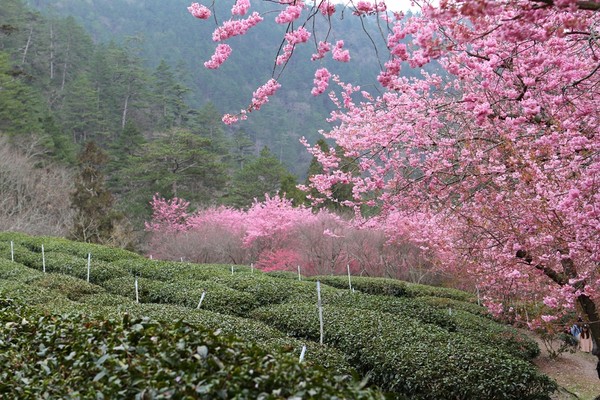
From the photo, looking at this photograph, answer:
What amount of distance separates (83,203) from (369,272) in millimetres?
12134

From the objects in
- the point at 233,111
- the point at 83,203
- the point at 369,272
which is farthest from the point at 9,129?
the point at 233,111

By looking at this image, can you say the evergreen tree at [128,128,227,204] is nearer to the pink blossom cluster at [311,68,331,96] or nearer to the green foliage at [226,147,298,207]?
the green foliage at [226,147,298,207]

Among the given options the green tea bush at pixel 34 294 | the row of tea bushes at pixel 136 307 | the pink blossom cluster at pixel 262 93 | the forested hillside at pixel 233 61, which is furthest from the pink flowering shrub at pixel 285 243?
the forested hillside at pixel 233 61

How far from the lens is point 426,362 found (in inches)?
299

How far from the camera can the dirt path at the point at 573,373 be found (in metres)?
10.5

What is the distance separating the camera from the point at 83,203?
24.9 meters

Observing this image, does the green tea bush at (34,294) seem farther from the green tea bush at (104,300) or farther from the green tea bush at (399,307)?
the green tea bush at (399,307)

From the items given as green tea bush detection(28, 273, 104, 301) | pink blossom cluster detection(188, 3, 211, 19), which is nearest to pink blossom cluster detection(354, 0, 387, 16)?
pink blossom cluster detection(188, 3, 211, 19)

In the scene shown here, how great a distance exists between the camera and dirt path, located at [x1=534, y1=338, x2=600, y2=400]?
10.5 metres

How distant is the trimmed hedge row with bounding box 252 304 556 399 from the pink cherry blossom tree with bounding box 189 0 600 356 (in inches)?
38.8

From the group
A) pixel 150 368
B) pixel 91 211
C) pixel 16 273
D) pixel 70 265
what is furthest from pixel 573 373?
pixel 91 211

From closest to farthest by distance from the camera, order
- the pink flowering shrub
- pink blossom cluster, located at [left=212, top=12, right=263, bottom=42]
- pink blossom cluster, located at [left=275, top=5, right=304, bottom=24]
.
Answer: pink blossom cluster, located at [left=275, top=5, right=304, bottom=24], pink blossom cluster, located at [left=212, top=12, right=263, bottom=42], the pink flowering shrub

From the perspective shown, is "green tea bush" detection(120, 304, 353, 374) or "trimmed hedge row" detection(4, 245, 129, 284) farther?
"trimmed hedge row" detection(4, 245, 129, 284)

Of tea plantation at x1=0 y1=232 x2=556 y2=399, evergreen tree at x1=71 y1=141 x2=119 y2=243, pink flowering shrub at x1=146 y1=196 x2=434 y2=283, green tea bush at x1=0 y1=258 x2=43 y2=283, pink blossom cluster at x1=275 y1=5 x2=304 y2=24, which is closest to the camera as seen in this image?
tea plantation at x1=0 y1=232 x2=556 y2=399
